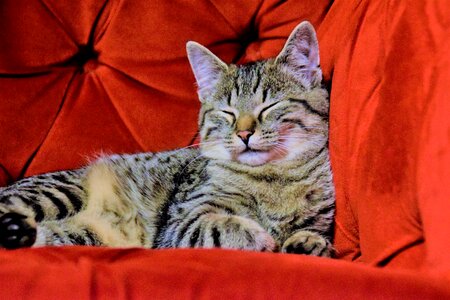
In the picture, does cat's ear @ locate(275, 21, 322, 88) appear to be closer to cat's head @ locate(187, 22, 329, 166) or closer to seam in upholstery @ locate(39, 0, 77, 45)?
cat's head @ locate(187, 22, 329, 166)

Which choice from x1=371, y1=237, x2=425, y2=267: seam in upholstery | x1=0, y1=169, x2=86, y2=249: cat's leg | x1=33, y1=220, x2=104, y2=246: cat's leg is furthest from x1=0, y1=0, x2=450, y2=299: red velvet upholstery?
x1=33, y1=220, x2=104, y2=246: cat's leg

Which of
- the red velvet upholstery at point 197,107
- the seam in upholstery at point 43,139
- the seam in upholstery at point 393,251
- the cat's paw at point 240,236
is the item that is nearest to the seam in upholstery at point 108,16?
the red velvet upholstery at point 197,107

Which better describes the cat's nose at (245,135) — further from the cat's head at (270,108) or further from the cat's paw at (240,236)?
the cat's paw at (240,236)

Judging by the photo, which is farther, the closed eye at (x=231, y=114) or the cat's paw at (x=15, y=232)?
the closed eye at (x=231, y=114)

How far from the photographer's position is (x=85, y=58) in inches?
60.3

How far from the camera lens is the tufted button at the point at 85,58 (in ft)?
4.95

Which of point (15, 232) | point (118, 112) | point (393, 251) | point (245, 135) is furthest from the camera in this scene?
point (118, 112)

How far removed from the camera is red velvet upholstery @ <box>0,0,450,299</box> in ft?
2.32

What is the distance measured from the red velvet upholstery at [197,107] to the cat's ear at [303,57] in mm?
A: 25

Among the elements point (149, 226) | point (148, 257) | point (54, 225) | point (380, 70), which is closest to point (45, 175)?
point (54, 225)

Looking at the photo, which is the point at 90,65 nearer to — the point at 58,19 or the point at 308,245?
the point at 58,19

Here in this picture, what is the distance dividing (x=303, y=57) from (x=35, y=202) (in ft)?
2.13

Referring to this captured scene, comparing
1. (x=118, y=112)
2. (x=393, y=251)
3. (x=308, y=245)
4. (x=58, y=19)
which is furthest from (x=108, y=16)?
(x=393, y=251)

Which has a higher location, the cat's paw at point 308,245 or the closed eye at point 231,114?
the closed eye at point 231,114
